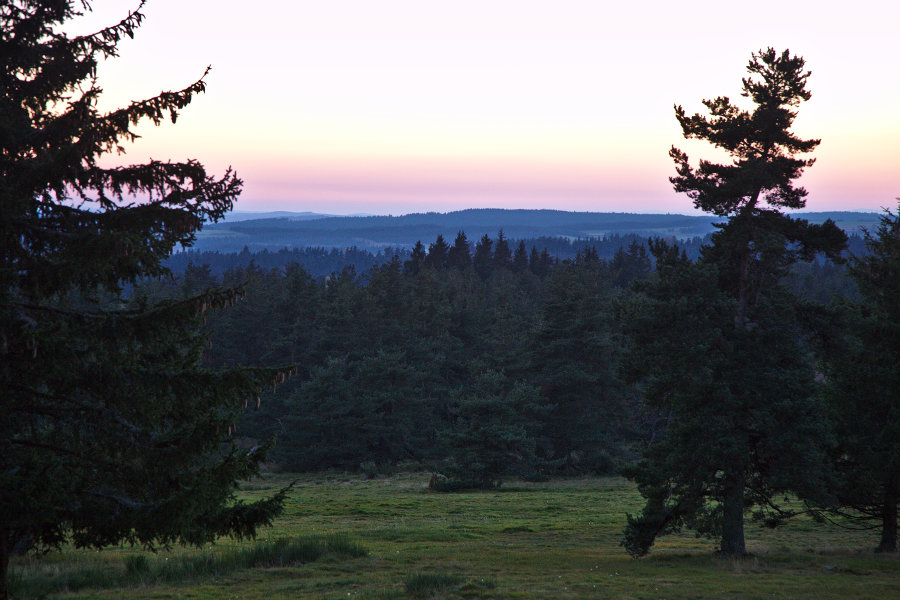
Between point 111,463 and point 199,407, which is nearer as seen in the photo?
point 111,463

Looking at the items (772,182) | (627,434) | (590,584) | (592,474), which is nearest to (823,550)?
(590,584)

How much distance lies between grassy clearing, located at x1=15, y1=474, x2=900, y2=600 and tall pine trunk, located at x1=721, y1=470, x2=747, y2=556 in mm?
645

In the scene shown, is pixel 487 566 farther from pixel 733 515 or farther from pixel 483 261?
pixel 483 261

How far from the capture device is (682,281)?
1920cm

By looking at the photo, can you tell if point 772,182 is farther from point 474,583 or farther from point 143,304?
point 143,304

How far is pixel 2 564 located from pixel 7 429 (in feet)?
5.69

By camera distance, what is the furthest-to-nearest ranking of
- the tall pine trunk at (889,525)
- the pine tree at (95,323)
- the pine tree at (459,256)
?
the pine tree at (459,256) < the tall pine trunk at (889,525) < the pine tree at (95,323)

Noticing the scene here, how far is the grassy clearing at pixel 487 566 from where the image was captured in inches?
626

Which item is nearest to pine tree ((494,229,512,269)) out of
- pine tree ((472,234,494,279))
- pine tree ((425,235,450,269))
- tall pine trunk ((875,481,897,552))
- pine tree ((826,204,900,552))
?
pine tree ((472,234,494,279))

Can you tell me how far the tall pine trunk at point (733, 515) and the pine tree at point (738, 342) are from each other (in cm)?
4

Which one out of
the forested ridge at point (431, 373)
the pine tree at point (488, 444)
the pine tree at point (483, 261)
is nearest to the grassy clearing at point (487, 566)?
the pine tree at point (488, 444)

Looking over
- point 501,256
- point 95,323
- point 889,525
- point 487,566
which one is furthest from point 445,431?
point 501,256

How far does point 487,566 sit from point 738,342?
9.05 m

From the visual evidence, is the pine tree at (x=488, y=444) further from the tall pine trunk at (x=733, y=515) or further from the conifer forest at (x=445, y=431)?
the tall pine trunk at (x=733, y=515)
